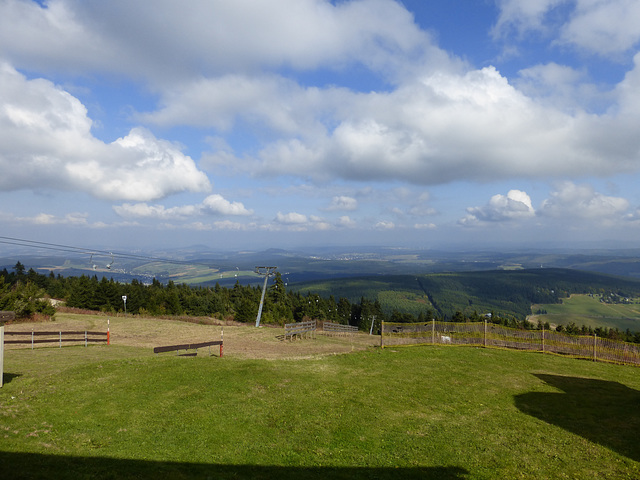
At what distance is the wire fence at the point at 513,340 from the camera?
23141 millimetres

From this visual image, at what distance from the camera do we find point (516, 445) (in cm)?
1044

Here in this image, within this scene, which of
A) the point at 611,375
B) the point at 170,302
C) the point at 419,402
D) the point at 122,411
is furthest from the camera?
the point at 170,302

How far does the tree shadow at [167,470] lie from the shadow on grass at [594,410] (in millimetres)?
5591

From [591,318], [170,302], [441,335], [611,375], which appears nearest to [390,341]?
[441,335]

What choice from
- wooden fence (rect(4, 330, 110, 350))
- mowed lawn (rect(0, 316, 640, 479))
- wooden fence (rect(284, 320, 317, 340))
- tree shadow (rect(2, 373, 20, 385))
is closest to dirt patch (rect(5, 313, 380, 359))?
wooden fence (rect(4, 330, 110, 350))

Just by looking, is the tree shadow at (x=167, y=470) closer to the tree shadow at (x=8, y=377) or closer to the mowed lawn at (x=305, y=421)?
the mowed lawn at (x=305, y=421)

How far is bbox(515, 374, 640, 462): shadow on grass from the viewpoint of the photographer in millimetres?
10977

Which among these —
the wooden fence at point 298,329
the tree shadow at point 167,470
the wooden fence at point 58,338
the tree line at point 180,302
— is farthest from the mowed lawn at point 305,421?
the tree line at point 180,302

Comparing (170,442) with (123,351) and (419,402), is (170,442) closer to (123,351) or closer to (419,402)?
(419,402)

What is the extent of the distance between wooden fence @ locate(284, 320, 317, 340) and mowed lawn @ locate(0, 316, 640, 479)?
1277cm

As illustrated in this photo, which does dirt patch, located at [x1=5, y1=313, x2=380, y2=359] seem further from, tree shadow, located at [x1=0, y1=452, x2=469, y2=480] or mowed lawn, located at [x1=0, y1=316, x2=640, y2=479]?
tree shadow, located at [x1=0, y1=452, x2=469, y2=480]

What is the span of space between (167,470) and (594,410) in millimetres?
15098

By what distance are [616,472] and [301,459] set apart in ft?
26.7

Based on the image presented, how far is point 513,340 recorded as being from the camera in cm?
2608
